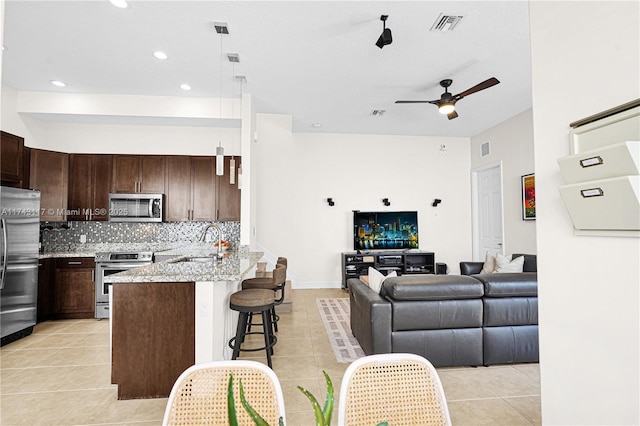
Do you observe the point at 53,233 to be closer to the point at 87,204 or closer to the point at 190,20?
the point at 87,204

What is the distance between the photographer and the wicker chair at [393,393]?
1.01m

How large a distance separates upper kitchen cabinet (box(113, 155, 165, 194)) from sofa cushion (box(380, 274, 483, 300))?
3.90 meters

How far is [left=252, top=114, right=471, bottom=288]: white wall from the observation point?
19.8 feet

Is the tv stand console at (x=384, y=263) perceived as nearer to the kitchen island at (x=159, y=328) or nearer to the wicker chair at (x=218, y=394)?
the kitchen island at (x=159, y=328)

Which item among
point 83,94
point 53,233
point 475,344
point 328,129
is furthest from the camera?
point 328,129

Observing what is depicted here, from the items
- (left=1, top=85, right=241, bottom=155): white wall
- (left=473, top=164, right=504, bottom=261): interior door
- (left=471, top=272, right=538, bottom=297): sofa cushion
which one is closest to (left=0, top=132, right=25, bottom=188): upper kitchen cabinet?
(left=1, top=85, right=241, bottom=155): white wall

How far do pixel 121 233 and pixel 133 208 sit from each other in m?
0.60

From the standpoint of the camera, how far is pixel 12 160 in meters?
4.03

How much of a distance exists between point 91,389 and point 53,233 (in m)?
3.40

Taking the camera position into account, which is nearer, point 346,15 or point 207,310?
point 207,310

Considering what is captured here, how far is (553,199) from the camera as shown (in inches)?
47.6

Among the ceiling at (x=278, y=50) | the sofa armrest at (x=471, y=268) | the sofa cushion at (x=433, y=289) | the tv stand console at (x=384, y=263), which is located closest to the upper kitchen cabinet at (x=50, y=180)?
the ceiling at (x=278, y=50)

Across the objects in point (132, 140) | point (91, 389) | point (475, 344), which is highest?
point (132, 140)

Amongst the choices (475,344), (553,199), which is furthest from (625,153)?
(475,344)
